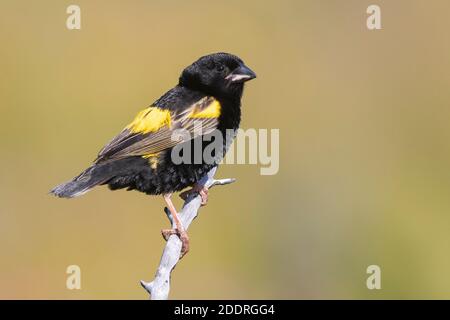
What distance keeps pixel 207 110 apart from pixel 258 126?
12.2ft

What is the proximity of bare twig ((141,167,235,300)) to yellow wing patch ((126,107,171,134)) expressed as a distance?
624mm

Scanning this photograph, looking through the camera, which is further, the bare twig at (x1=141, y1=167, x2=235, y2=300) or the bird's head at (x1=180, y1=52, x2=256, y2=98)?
the bird's head at (x1=180, y1=52, x2=256, y2=98)

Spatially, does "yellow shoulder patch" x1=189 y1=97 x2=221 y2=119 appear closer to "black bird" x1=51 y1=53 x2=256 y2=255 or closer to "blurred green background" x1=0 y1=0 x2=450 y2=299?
"black bird" x1=51 y1=53 x2=256 y2=255

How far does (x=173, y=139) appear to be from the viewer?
6.84 meters

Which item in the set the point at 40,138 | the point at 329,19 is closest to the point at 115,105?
the point at 40,138

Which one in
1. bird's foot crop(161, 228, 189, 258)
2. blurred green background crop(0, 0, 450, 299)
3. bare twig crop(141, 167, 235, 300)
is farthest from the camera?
blurred green background crop(0, 0, 450, 299)

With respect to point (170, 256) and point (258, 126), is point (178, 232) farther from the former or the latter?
point (258, 126)

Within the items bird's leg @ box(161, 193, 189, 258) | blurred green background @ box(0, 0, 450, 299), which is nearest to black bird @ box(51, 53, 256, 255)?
bird's leg @ box(161, 193, 189, 258)

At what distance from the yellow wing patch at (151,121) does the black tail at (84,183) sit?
48 cm

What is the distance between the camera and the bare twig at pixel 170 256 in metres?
5.17

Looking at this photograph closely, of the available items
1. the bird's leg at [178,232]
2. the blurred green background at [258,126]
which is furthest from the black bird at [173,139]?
the blurred green background at [258,126]

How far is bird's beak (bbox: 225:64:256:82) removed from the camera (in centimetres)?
716

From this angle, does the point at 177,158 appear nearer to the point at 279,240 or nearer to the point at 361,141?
the point at 279,240
